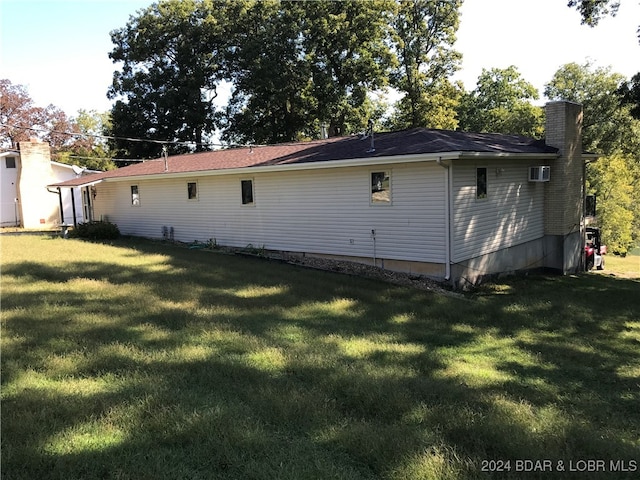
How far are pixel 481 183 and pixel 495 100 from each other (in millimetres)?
32664

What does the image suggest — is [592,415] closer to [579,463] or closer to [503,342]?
[579,463]

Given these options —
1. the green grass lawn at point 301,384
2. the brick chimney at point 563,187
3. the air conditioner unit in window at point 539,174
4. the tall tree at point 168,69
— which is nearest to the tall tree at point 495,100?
the tall tree at point 168,69

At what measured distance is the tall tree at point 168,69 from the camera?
32500mm

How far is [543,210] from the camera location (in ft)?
50.1

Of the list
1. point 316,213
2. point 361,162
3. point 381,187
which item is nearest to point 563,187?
point 381,187

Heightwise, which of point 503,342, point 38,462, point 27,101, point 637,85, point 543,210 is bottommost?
point 503,342

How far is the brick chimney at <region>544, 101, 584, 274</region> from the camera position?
1483 cm

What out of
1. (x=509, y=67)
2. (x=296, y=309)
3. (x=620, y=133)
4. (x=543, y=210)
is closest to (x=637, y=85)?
(x=543, y=210)

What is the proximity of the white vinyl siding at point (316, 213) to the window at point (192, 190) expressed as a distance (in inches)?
10.5

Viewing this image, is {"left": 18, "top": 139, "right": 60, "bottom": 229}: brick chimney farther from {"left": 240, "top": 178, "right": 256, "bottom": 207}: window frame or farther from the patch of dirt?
the patch of dirt

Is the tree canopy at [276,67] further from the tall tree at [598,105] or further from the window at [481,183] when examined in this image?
the window at [481,183]

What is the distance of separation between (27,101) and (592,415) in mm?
48931

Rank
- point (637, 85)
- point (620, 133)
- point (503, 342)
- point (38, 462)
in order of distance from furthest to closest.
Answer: point (620, 133) → point (637, 85) → point (503, 342) → point (38, 462)

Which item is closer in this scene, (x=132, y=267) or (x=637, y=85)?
(x=132, y=267)
